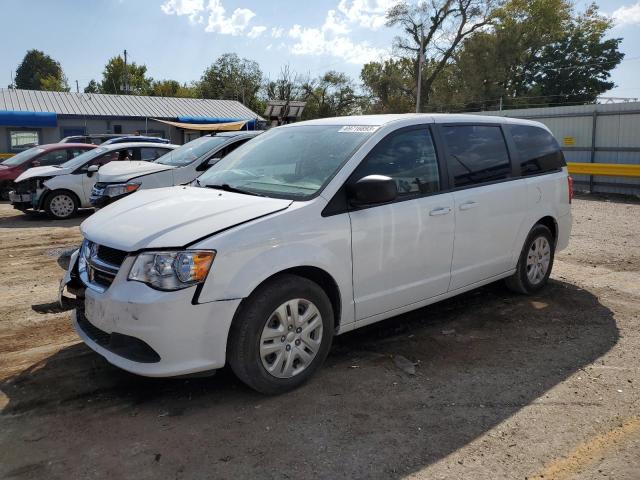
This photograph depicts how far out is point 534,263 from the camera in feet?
18.6

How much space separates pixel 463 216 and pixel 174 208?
2.31 metres

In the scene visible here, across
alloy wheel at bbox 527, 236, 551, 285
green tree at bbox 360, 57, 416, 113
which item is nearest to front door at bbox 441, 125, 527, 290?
alloy wheel at bbox 527, 236, 551, 285

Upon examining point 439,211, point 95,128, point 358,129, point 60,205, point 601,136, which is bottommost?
point 60,205

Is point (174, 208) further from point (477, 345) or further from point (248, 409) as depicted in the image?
point (477, 345)

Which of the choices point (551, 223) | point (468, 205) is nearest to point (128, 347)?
point (468, 205)

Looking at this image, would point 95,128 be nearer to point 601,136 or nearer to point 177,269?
point 601,136

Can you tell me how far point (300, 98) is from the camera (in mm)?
59812

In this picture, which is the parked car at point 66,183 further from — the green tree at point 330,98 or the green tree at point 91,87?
the green tree at point 91,87

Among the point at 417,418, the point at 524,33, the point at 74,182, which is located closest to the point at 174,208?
the point at 417,418

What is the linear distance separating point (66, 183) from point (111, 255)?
8953mm

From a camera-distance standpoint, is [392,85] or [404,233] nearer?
[404,233]

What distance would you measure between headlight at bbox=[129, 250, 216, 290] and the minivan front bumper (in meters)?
0.04

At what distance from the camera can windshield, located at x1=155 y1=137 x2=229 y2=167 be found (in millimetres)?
9422

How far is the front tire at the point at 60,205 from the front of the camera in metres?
11.4
